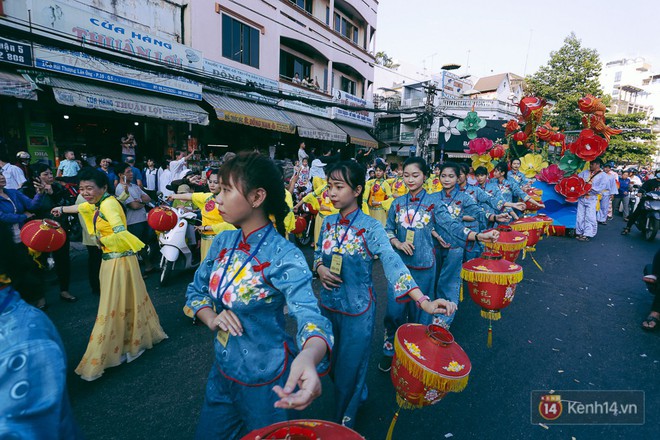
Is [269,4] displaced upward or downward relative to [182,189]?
upward

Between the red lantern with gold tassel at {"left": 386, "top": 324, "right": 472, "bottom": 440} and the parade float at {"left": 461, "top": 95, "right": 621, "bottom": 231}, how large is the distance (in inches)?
312

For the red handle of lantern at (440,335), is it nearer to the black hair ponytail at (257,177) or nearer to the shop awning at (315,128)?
the black hair ponytail at (257,177)

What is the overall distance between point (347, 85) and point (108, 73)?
1476cm

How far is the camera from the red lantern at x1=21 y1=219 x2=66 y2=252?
3.11 meters

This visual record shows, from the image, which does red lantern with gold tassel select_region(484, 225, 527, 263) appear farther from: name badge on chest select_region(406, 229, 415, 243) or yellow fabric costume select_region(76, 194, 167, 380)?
yellow fabric costume select_region(76, 194, 167, 380)

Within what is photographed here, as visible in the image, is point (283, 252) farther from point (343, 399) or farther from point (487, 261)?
point (487, 261)

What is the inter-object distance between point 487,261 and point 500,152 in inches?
317

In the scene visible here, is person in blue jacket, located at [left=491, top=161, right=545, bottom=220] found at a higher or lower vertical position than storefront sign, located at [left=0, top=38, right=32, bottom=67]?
lower

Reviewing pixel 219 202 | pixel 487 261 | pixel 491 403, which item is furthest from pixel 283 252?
pixel 491 403

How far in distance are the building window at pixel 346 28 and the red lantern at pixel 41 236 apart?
20122 millimetres

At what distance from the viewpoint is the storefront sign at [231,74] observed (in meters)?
11.9

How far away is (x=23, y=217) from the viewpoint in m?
4.04

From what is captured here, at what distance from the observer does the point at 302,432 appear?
1084 millimetres

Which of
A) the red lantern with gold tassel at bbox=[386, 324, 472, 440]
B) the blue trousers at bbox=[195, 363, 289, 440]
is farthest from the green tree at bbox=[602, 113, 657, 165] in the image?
the blue trousers at bbox=[195, 363, 289, 440]
